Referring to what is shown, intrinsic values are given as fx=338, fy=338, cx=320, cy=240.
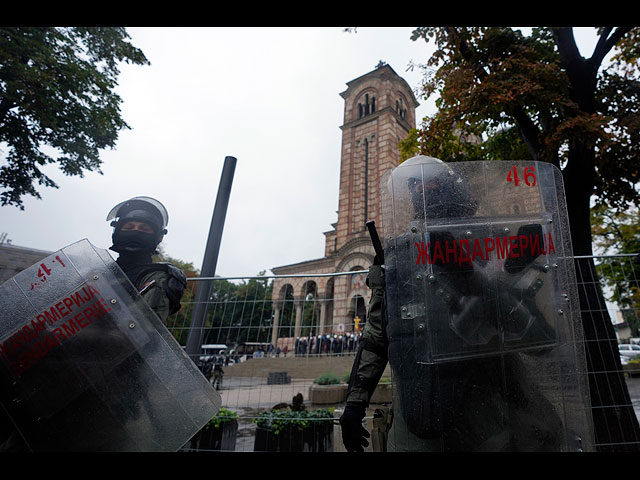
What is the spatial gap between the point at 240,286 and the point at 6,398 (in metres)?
2.82

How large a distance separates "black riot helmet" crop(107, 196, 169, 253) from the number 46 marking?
2.14 metres

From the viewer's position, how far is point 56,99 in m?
8.16

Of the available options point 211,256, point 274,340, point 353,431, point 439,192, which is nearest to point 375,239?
point 439,192

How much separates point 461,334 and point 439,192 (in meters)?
0.58

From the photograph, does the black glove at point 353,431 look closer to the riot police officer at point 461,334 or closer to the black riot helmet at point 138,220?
the riot police officer at point 461,334

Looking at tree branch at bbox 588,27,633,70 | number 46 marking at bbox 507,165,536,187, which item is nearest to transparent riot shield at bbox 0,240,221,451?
number 46 marking at bbox 507,165,536,187

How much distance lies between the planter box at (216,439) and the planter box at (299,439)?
0.41 meters

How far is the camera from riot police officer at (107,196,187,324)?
6.49 ft

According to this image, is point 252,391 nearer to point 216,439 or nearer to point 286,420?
point 216,439

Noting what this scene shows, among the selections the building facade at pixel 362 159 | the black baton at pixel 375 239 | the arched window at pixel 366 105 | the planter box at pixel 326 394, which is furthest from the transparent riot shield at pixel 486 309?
the arched window at pixel 366 105

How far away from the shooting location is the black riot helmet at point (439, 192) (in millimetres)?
1427

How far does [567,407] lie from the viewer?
1266mm
